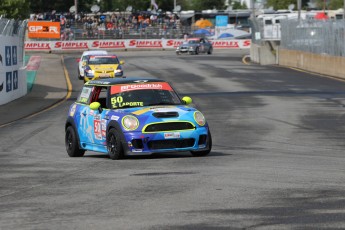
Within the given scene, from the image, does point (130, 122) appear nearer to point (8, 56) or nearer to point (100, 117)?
point (100, 117)

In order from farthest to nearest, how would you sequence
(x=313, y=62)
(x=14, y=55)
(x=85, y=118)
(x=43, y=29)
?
(x=43, y=29) < (x=313, y=62) < (x=14, y=55) < (x=85, y=118)

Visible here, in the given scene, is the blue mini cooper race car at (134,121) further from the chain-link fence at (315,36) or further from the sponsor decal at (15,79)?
the chain-link fence at (315,36)

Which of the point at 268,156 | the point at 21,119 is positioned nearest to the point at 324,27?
the point at 21,119

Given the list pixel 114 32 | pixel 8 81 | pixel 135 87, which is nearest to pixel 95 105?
pixel 135 87

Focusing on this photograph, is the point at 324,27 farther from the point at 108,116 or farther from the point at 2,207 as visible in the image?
the point at 2,207

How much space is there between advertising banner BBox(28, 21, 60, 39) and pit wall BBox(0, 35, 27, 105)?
44132 mm

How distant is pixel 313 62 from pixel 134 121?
36.4 metres

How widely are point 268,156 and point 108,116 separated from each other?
9.19 ft

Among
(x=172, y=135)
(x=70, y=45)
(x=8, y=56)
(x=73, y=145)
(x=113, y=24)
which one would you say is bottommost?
(x=73, y=145)

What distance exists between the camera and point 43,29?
8331 centimetres

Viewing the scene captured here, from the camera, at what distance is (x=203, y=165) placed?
14.0m

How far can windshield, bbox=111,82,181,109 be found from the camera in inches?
633

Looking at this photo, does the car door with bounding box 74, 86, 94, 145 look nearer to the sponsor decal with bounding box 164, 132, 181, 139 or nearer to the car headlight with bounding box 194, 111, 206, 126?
the sponsor decal with bounding box 164, 132, 181, 139

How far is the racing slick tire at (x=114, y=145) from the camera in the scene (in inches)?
606
